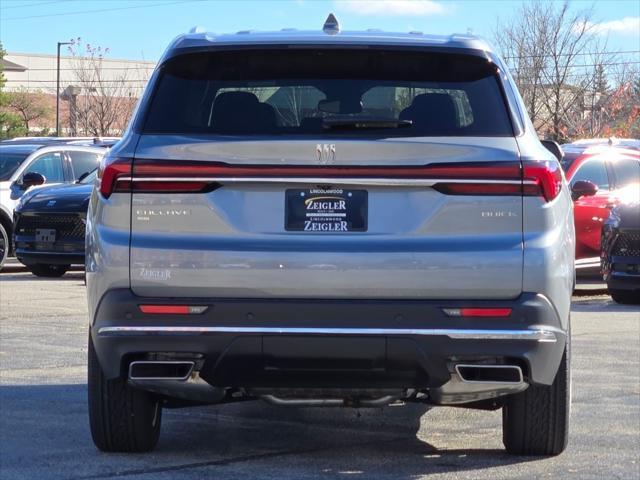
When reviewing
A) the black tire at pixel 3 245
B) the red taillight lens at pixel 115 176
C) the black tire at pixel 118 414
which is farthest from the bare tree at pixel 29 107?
the red taillight lens at pixel 115 176

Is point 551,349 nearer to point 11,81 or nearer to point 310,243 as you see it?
point 310,243

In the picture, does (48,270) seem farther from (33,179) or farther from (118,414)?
(118,414)

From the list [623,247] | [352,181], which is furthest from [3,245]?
[352,181]

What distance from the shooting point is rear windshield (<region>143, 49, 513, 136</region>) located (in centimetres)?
590

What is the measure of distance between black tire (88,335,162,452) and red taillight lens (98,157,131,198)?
785 mm

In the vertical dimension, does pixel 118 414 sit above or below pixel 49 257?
above

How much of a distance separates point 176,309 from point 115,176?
2.05 ft

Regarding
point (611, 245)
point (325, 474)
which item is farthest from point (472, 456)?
point (611, 245)

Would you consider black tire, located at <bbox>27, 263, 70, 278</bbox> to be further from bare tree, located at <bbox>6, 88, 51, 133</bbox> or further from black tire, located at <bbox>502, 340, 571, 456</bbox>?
bare tree, located at <bbox>6, 88, 51, 133</bbox>

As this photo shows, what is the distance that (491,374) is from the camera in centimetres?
575

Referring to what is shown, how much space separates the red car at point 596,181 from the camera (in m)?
16.6

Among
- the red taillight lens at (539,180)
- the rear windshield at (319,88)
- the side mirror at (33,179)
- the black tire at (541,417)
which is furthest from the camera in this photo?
the side mirror at (33,179)

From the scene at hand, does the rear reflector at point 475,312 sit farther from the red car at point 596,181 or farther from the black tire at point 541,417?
the red car at point 596,181

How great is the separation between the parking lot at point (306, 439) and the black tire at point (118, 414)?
80 millimetres
